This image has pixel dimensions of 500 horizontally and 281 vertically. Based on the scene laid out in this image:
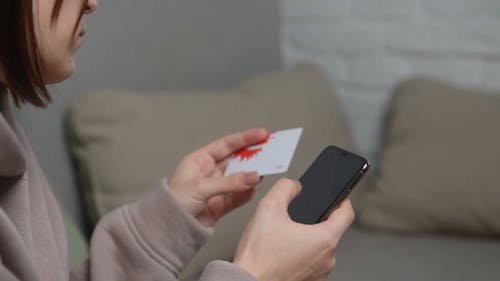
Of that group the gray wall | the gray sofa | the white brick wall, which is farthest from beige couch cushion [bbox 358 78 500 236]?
the gray wall

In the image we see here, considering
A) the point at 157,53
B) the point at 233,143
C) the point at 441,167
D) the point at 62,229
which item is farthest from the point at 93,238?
the point at 441,167

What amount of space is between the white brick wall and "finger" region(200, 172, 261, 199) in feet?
2.72

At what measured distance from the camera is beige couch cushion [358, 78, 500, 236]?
1331mm

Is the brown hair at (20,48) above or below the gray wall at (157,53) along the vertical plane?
above

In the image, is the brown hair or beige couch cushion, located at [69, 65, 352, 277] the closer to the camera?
the brown hair

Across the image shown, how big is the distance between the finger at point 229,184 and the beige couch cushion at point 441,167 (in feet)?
1.90

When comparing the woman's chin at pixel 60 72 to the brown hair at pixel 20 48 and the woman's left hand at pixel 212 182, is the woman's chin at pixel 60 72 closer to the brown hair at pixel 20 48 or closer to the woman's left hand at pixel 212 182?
the brown hair at pixel 20 48

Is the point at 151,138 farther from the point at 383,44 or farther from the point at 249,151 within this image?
the point at 383,44

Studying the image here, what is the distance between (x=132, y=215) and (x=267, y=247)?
263mm

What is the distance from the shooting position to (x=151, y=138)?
1.24 m

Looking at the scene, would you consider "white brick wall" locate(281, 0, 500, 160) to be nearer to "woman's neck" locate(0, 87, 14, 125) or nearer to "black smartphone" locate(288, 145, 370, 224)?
"black smartphone" locate(288, 145, 370, 224)

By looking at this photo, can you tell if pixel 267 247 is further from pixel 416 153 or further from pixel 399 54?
pixel 399 54

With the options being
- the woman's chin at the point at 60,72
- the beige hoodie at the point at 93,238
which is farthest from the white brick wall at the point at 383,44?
the woman's chin at the point at 60,72

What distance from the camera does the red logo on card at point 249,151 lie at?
94cm
